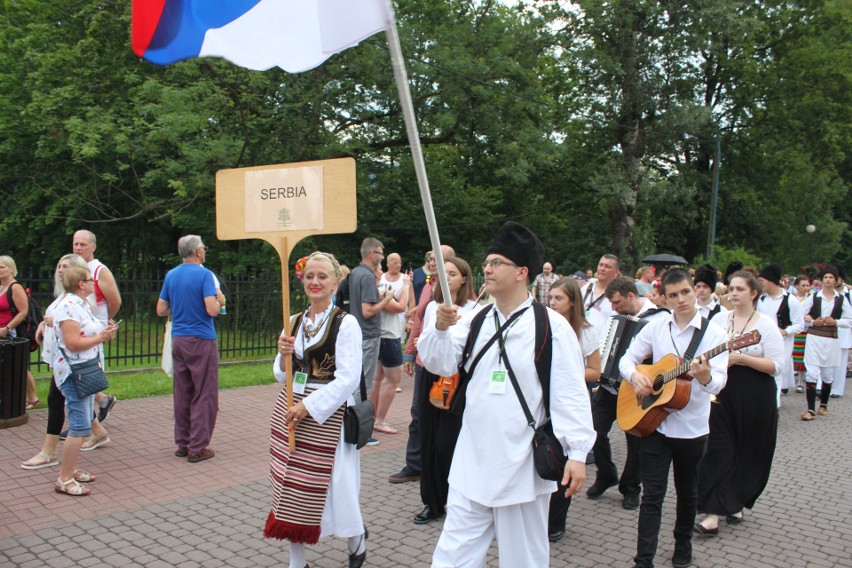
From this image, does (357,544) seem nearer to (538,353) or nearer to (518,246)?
(538,353)

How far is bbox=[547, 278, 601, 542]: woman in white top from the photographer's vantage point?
5.17 meters

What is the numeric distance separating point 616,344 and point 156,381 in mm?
7470

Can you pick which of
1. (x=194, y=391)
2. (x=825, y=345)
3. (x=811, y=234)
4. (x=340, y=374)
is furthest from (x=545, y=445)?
(x=811, y=234)

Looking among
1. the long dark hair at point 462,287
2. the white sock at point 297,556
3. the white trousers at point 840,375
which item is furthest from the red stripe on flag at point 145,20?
the white trousers at point 840,375

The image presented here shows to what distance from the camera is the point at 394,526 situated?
5.31m

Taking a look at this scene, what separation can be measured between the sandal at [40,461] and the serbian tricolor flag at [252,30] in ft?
13.7

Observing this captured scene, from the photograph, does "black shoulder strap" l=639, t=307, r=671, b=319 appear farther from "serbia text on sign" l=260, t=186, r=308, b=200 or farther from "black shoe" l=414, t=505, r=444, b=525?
"serbia text on sign" l=260, t=186, r=308, b=200

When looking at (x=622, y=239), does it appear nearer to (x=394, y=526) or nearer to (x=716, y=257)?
(x=716, y=257)

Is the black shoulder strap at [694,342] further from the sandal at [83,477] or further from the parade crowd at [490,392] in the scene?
the sandal at [83,477]

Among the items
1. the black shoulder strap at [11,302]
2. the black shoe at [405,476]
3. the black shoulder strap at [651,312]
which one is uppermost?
the black shoulder strap at [651,312]

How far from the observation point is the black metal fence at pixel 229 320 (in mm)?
12133

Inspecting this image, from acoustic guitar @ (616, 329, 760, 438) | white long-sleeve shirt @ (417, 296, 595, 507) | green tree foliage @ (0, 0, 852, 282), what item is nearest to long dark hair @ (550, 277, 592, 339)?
acoustic guitar @ (616, 329, 760, 438)

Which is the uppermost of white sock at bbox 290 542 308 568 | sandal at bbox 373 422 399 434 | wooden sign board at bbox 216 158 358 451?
wooden sign board at bbox 216 158 358 451

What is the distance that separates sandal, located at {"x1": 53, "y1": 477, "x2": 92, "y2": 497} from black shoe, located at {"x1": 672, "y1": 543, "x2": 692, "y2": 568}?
454cm
